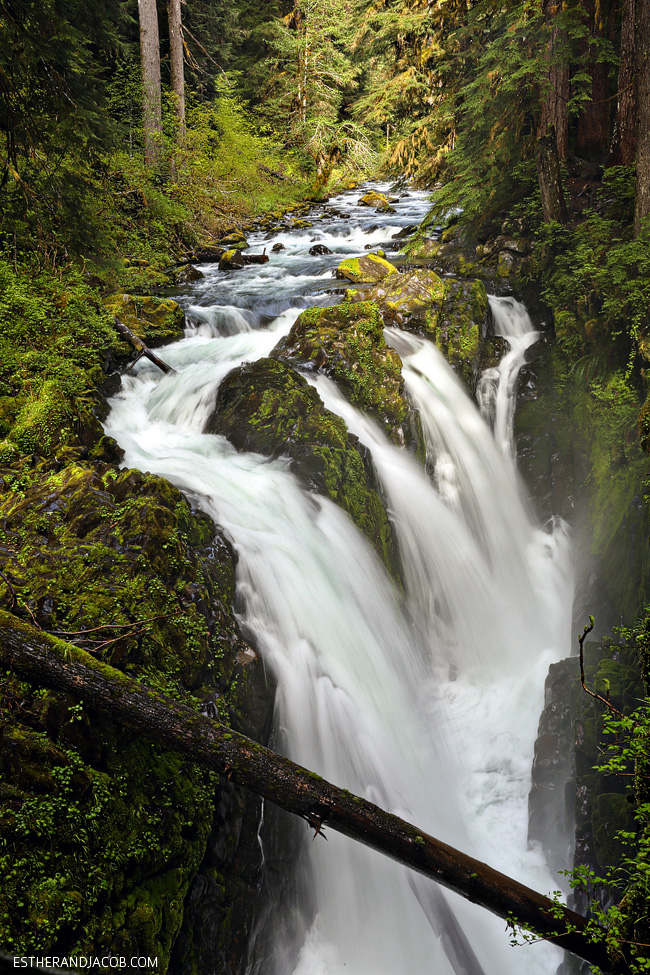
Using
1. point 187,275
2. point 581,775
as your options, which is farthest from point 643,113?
point 187,275

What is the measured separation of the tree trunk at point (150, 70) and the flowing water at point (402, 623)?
7.19 metres

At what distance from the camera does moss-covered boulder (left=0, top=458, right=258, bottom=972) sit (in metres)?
2.26

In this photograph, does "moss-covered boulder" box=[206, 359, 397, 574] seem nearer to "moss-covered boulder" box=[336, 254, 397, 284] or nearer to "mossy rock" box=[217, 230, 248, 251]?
"moss-covered boulder" box=[336, 254, 397, 284]

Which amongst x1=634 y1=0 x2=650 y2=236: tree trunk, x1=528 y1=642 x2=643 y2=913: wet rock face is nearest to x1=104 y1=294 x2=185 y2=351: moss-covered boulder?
x1=634 y1=0 x2=650 y2=236: tree trunk

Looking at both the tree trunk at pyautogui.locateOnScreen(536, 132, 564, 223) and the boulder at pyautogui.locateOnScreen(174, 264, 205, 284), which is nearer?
the tree trunk at pyautogui.locateOnScreen(536, 132, 564, 223)

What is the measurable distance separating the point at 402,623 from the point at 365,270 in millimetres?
7805

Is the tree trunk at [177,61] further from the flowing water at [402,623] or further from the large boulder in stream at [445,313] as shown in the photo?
the large boulder in stream at [445,313]

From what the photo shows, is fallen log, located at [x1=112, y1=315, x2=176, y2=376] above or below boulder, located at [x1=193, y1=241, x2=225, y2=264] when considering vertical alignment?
below

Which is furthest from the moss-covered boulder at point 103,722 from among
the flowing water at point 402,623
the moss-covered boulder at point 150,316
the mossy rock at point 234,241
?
the mossy rock at point 234,241

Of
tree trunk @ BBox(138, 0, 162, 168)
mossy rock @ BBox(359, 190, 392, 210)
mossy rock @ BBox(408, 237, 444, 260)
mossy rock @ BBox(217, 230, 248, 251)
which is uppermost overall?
tree trunk @ BBox(138, 0, 162, 168)

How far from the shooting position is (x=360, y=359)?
7508 millimetres

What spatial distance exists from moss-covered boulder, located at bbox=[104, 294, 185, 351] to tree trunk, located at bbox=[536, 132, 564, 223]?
6.45m

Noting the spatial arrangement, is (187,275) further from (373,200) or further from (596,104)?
(373,200)

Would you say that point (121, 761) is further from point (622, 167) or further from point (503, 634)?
point (622, 167)
